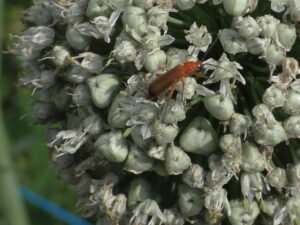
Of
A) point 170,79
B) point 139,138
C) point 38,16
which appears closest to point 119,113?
point 139,138

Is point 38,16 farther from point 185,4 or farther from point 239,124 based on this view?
point 239,124

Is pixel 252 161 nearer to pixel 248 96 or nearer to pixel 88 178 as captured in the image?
pixel 248 96

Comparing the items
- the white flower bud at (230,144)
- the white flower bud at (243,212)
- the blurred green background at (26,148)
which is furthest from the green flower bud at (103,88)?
the blurred green background at (26,148)

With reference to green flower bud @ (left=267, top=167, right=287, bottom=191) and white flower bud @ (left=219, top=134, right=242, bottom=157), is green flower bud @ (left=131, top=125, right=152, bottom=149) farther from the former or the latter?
green flower bud @ (left=267, top=167, right=287, bottom=191)

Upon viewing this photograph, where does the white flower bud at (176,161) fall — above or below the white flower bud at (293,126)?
below

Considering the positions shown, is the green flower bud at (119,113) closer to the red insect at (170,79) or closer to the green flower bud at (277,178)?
the red insect at (170,79)

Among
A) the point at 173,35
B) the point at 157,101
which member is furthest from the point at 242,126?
the point at 173,35
